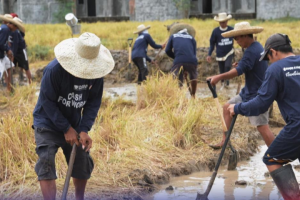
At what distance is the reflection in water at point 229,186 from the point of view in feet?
20.1

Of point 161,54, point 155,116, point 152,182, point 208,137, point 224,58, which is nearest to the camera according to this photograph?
point 152,182

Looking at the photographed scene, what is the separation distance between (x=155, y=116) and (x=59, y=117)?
4383 millimetres

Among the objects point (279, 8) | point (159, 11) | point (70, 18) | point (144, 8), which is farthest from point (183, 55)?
point (144, 8)

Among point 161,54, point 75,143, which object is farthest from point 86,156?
point 161,54

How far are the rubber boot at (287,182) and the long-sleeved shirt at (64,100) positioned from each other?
5.80 ft

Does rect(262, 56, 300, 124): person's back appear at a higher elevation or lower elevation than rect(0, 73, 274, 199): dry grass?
higher

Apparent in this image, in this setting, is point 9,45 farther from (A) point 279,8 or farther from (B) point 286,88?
(A) point 279,8

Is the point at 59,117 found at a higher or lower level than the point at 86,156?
higher

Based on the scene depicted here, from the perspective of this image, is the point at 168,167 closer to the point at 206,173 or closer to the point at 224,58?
the point at 206,173

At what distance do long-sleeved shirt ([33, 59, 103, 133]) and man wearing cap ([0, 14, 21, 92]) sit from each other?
731 cm

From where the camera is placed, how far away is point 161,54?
17.1m

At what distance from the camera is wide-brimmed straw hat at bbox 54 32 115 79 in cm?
478

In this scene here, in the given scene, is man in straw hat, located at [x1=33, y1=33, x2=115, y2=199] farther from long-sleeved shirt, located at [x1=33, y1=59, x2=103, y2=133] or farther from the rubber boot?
the rubber boot

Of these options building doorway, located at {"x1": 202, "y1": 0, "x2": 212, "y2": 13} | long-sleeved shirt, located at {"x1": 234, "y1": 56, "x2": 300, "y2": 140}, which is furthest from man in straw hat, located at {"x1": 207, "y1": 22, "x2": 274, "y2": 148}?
building doorway, located at {"x1": 202, "y1": 0, "x2": 212, "y2": 13}
